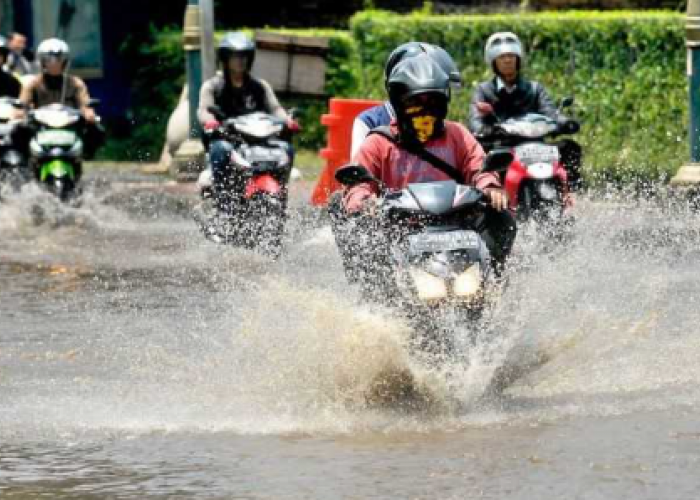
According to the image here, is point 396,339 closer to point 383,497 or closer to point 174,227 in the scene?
point 383,497

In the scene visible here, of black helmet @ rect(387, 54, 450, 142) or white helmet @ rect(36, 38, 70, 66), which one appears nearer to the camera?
black helmet @ rect(387, 54, 450, 142)

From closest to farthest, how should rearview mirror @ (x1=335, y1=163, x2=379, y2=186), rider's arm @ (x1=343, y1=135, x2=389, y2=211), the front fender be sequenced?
rearview mirror @ (x1=335, y1=163, x2=379, y2=186) < rider's arm @ (x1=343, y1=135, x2=389, y2=211) < the front fender

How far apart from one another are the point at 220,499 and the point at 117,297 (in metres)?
6.17

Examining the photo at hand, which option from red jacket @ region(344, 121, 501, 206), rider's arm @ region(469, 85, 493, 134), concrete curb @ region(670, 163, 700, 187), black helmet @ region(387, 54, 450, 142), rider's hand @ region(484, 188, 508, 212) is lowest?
concrete curb @ region(670, 163, 700, 187)

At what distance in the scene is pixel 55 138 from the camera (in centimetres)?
1852

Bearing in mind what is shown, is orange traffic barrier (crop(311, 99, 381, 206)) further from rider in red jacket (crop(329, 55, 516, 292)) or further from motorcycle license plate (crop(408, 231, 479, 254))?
motorcycle license plate (crop(408, 231, 479, 254))

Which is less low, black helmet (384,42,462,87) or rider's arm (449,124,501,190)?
black helmet (384,42,462,87)

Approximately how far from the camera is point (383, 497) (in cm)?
743

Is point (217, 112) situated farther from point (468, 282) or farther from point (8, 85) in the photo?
point (468, 282)

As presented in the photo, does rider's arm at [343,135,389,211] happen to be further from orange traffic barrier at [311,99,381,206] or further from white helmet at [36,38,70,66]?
white helmet at [36,38,70,66]

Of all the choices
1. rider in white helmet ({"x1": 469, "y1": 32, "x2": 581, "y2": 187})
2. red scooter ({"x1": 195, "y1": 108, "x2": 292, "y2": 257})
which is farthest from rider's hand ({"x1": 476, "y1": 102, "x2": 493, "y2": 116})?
red scooter ({"x1": 195, "y1": 108, "x2": 292, "y2": 257})

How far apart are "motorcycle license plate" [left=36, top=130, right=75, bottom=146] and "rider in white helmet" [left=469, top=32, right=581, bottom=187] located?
3.99 m

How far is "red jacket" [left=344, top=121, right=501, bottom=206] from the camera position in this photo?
9.79 metres

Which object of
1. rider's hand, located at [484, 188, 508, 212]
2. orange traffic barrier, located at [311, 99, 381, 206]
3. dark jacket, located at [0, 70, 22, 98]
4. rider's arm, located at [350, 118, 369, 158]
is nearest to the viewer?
rider's hand, located at [484, 188, 508, 212]
